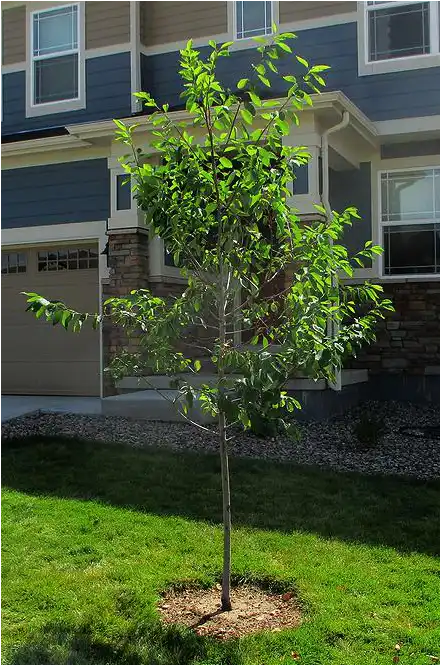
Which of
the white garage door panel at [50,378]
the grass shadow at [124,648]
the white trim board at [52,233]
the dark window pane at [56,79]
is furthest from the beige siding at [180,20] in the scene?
the grass shadow at [124,648]

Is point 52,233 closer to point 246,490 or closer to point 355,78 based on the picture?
point 355,78

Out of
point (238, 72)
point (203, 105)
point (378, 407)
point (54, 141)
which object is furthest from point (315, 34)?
point (203, 105)

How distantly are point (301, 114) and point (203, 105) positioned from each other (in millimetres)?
5252

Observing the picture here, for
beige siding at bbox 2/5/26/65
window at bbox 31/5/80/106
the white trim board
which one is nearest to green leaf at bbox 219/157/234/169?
the white trim board

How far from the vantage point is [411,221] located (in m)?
10.0

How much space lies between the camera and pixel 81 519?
500cm

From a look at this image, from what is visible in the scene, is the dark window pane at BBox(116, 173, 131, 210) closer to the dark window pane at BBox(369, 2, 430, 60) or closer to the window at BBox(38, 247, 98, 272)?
the window at BBox(38, 247, 98, 272)

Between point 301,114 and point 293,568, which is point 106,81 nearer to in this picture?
point 301,114

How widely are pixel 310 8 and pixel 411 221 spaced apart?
3.51 m

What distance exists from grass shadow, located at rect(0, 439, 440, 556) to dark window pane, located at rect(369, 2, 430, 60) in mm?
6584

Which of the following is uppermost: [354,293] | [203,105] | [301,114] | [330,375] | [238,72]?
[238,72]

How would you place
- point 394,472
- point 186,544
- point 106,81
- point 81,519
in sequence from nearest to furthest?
point 186,544 → point 81,519 → point 394,472 → point 106,81

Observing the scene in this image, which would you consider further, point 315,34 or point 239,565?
point 315,34

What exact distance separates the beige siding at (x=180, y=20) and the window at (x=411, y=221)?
3.63 meters
